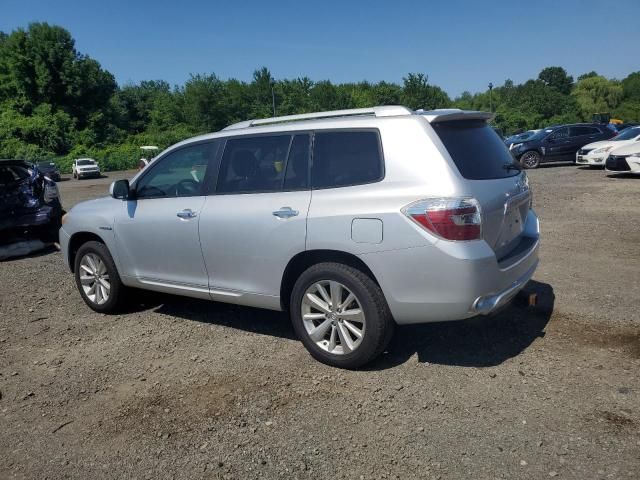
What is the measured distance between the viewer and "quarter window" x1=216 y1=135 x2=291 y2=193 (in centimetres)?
410

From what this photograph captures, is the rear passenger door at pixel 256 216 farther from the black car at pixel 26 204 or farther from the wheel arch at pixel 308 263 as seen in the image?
the black car at pixel 26 204

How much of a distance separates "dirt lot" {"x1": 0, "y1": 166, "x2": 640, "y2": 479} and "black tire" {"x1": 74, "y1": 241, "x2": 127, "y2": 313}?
0.10 m

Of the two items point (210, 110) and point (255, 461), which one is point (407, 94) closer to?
point (210, 110)

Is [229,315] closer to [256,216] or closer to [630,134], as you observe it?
[256,216]

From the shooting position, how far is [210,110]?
71188 mm

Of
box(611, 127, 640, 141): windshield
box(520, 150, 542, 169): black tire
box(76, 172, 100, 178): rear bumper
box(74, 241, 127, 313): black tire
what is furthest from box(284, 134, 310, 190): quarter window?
box(76, 172, 100, 178): rear bumper

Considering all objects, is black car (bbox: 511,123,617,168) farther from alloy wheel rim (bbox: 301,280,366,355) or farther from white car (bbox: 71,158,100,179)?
white car (bbox: 71,158,100,179)

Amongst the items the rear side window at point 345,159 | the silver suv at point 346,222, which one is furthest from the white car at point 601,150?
the rear side window at point 345,159

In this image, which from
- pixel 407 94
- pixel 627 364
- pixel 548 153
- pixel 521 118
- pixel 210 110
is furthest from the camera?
pixel 210 110

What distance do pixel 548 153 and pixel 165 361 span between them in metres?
19.1

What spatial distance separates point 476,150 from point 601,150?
1580 cm

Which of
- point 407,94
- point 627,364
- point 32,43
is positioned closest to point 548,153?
point 627,364

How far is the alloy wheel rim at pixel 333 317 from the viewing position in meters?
3.68

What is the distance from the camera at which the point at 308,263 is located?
391 centimetres
